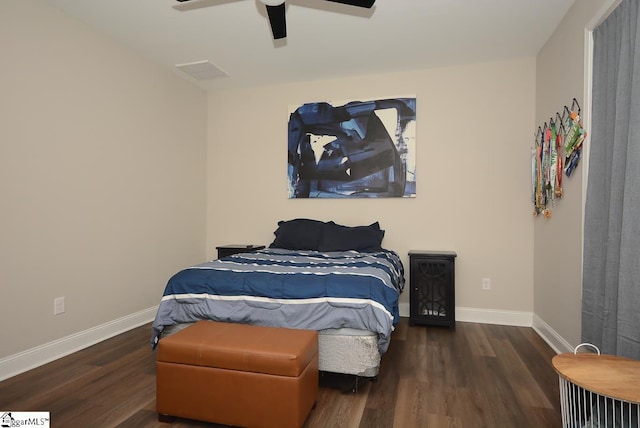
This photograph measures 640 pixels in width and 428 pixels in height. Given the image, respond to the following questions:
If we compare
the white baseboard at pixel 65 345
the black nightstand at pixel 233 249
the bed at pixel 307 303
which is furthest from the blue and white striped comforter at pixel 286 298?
the black nightstand at pixel 233 249

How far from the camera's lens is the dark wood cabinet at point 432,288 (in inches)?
130

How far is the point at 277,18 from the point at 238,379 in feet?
7.02

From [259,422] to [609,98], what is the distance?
2546mm

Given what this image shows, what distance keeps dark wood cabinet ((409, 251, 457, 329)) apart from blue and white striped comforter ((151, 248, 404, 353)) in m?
1.07

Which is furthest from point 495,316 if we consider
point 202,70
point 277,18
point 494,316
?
point 202,70

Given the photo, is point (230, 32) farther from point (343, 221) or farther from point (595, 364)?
point (595, 364)

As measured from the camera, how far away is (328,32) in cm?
301

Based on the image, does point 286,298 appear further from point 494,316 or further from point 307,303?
point 494,316

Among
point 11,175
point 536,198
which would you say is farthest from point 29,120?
point 536,198

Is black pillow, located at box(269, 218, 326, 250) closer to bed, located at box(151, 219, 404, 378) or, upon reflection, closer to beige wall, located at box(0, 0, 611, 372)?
beige wall, located at box(0, 0, 611, 372)

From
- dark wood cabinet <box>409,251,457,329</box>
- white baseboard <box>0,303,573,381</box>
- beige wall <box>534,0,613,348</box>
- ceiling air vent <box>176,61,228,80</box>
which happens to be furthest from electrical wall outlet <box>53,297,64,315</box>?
beige wall <box>534,0,613,348</box>

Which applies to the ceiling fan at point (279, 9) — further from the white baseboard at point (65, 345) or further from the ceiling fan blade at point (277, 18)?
the white baseboard at point (65, 345)

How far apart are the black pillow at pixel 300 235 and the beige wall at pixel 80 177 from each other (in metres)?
1.22

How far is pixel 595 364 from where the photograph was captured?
131 cm
